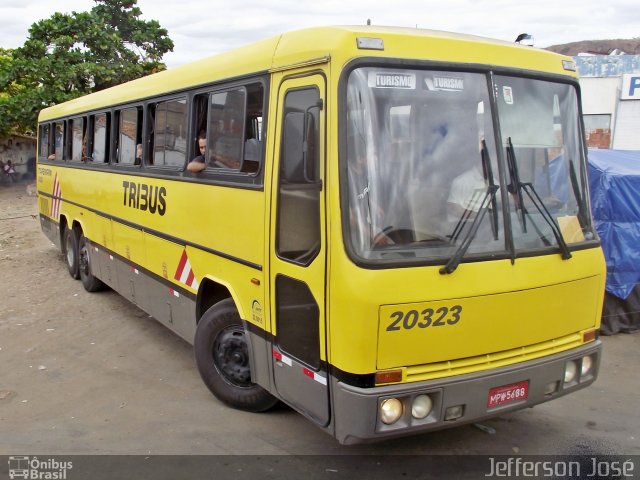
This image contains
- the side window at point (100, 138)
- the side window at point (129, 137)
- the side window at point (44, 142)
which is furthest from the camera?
the side window at point (44, 142)

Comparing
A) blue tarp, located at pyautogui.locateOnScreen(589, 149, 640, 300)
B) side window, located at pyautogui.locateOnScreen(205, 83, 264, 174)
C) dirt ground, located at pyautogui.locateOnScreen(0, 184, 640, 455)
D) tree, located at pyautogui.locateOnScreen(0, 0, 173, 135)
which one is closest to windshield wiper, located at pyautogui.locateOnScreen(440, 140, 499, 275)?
side window, located at pyautogui.locateOnScreen(205, 83, 264, 174)

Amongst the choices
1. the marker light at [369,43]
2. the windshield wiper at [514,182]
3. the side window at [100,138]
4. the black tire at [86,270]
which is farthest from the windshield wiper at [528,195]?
the black tire at [86,270]

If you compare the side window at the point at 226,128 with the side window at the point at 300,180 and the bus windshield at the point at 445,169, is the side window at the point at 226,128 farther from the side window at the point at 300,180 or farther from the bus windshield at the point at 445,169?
the bus windshield at the point at 445,169

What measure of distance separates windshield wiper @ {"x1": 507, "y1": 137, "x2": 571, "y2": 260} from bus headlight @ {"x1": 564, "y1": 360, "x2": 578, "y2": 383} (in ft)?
2.41

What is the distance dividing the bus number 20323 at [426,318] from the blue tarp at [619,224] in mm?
4497

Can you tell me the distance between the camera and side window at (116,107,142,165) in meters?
6.93

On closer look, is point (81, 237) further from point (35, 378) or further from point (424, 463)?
point (424, 463)

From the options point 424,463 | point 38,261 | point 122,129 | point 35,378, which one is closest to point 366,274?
point 424,463

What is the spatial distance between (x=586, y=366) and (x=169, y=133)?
4.28 meters

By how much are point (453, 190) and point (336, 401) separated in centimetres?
145

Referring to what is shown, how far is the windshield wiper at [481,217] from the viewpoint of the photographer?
3.56m

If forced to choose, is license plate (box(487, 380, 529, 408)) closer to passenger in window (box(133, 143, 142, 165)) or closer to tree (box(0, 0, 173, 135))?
passenger in window (box(133, 143, 142, 165))

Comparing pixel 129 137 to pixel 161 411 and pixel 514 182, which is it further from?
pixel 514 182

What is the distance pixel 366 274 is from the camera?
3.45 meters
